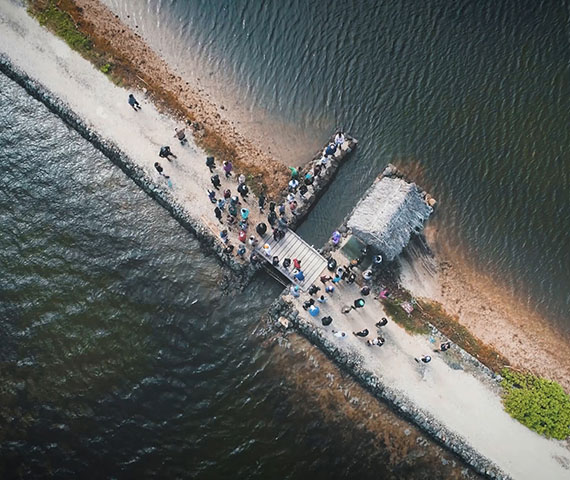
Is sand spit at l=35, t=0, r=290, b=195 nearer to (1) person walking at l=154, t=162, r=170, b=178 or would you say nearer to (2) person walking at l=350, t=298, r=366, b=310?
(1) person walking at l=154, t=162, r=170, b=178

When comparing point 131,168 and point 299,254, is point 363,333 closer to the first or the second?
point 299,254

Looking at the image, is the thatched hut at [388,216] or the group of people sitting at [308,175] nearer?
the thatched hut at [388,216]

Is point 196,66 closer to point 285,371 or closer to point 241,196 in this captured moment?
point 241,196

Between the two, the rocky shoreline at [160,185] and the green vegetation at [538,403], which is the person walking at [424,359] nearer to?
the green vegetation at [538,403]

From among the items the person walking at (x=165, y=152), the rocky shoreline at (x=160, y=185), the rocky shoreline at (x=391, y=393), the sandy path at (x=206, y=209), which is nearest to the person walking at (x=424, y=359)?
the sandy path at (x=206, y=209)

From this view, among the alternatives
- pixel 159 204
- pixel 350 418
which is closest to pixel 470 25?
pixel 159 204

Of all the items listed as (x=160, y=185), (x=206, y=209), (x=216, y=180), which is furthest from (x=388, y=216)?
(x=160, y=185)

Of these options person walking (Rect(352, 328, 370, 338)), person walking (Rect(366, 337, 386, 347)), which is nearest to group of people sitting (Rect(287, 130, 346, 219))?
person walking (Rect(352, 328, 370, 338))
